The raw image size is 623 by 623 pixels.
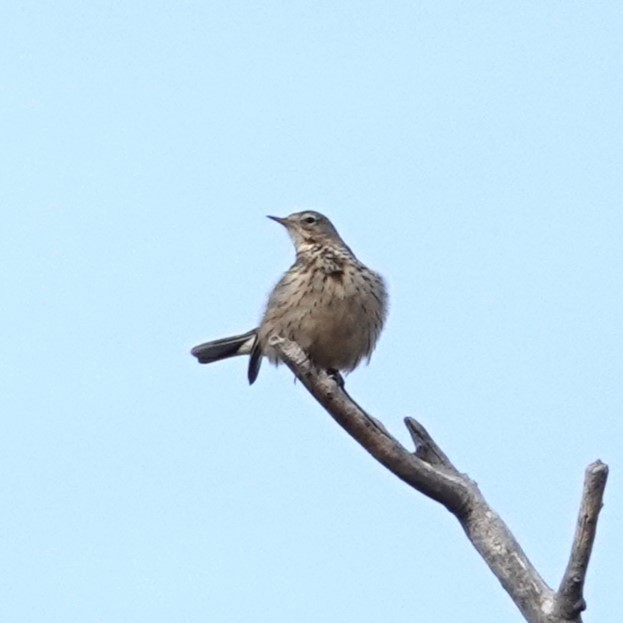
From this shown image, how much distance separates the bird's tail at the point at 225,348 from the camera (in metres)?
11.5

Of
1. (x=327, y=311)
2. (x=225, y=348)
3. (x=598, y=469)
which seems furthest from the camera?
(x=225, y=348)

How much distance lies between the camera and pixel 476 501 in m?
7.06

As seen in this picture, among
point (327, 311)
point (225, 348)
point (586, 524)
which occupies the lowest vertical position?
point (586, 524)

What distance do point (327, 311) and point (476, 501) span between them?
3.36 m

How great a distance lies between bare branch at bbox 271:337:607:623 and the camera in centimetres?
622

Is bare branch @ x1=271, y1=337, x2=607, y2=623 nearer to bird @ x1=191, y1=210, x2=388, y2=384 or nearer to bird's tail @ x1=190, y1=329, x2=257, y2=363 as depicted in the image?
bird @ x1=191, y1=210, x2=388, y2=384

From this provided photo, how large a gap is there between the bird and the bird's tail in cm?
30

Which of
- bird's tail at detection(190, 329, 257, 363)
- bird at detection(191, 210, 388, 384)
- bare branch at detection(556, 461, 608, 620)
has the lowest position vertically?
bare branch at detection(556, 461, 608, 620)

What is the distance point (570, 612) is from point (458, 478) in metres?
1.03

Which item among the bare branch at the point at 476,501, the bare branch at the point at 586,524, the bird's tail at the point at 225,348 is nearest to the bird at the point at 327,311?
the bird's tail at the point at 225,348

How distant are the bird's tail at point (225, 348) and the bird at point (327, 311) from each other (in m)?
0.30

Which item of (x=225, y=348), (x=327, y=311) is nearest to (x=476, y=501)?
(x=327, y=311)

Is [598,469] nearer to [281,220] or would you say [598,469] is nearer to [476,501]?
[476,501]

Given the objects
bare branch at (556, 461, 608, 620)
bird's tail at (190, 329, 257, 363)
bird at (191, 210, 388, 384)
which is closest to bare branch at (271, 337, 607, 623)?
bare branch at (556, 461, 608, 620)
